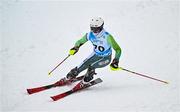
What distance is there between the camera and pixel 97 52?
15.4 feet

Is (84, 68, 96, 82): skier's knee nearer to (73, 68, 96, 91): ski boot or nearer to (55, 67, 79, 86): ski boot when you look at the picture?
(73, 68, 96, 91): ski boot

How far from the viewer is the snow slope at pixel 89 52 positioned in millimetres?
4578

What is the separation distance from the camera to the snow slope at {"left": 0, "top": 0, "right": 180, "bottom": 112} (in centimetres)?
458

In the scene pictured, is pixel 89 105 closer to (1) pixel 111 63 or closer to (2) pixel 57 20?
(1) pixel 111 63

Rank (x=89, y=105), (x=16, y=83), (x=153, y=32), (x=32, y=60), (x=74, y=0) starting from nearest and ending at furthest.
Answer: (x=89, y=105) → (x=16, y=83) → (x=32, y=60) → (x=153, y=32) → (x=74, y=0)

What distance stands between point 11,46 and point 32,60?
44 centimetres

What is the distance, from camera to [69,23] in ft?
20.1

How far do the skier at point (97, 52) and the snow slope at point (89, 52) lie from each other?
145 mm

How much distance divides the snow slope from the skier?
0.14 meters

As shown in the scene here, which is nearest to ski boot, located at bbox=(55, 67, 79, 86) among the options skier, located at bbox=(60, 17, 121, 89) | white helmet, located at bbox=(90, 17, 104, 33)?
skier, located at bbox=(60, 17, 121, 89)

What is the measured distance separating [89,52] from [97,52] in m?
0.64

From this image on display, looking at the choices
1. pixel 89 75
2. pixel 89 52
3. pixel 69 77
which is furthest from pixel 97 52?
pixel 89 52

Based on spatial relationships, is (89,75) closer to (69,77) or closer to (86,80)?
(86,80)

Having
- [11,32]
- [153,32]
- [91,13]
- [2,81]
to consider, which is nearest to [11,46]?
[11,32]
